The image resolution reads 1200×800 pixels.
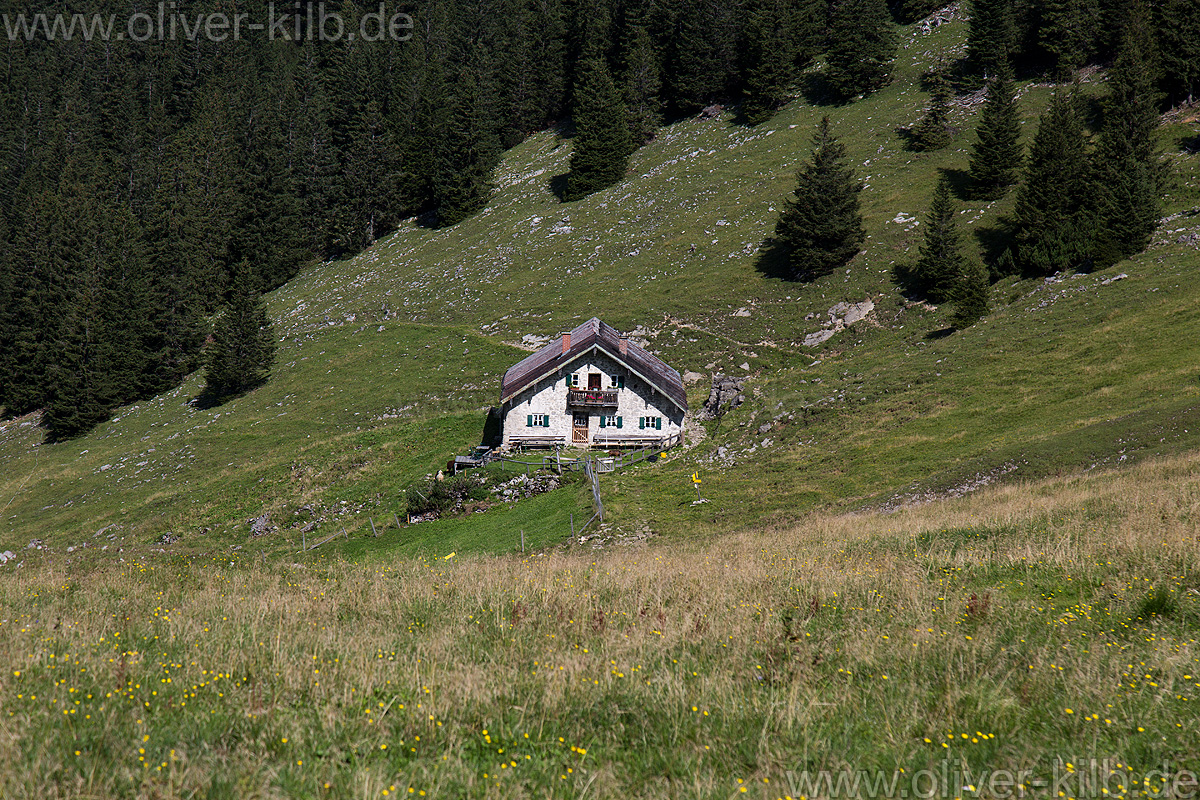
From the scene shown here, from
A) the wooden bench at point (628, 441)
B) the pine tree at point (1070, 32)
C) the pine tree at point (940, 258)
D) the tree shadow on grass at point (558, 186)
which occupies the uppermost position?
the pine tree at point (1070, 32)

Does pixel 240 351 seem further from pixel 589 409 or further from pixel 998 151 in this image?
pixel 998 151

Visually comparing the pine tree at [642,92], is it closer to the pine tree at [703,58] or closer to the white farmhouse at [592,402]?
the pine tree at [703,58]

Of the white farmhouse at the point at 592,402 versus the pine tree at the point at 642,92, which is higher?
the pine tree at the point at 642,92

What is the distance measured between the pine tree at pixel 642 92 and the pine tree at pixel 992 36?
44.2 metres

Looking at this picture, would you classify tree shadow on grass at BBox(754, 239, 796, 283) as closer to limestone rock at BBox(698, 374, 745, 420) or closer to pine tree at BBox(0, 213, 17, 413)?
limestone rock at BBox(698, 374, 745, 420)

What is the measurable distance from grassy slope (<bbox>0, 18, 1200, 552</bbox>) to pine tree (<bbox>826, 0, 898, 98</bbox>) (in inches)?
132

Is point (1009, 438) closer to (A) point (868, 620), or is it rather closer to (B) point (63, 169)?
(A) point (868, 620)

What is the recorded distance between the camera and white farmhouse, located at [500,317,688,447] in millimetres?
51312

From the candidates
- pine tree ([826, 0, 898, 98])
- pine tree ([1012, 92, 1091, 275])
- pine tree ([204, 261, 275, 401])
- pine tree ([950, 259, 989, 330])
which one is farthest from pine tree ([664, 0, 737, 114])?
pine tree ([204, 261, 275, 401])

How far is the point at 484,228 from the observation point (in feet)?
326

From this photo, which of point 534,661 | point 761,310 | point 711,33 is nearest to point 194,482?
point 761,310

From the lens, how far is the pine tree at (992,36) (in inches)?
3295
